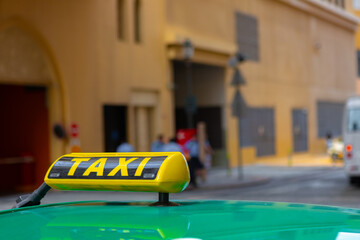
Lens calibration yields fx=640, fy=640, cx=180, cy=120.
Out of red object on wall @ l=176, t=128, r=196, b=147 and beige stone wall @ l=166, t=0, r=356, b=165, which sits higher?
beige stone wall @ l=166, t=0, r=356, b=165

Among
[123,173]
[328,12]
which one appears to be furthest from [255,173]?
[123,173]

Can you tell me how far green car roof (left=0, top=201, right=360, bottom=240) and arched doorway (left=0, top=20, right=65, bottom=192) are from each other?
1583cm

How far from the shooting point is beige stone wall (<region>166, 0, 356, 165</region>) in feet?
86.5

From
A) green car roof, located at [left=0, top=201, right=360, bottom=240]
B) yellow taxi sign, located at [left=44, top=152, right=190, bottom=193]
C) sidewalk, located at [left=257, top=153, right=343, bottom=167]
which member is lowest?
sidewalk, located at [left=257, top=153, right=343, bottom=167]

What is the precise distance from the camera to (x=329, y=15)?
39.2m

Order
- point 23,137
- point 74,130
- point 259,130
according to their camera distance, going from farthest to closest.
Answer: point 259,130, point 23,137, point 74,130

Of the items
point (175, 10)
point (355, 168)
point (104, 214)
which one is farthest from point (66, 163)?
point (175, 10)

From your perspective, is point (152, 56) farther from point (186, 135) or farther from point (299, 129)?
point (299, 129)

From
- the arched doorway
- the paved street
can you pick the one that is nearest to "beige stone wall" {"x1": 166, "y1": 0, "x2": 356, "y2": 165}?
the paved street

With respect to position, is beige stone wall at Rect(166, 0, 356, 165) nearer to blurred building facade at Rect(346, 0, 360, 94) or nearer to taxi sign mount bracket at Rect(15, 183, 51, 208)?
blurred building facade at Rect(346, 0, 360, 94)

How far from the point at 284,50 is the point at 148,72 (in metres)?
12.6

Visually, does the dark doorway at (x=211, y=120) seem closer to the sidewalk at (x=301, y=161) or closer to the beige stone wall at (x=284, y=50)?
the beige stone wall at (x=284, y=50)

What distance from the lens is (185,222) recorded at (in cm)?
250

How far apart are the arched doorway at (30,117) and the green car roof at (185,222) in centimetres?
1583
